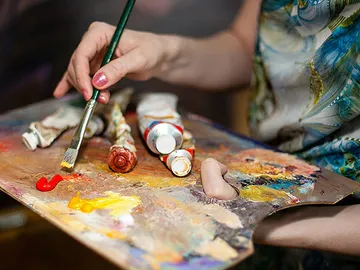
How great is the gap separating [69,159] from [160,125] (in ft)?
0.39

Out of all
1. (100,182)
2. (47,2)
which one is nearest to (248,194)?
(100,182)

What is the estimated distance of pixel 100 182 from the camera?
0.53 metres

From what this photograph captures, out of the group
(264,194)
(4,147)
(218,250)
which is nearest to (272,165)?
(264,194)

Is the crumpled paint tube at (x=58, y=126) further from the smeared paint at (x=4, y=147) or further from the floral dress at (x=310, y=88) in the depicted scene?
the floral dress at (x=310, y=88)

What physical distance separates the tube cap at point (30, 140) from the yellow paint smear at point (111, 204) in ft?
0.46

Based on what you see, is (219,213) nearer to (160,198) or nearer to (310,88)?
(160,198)

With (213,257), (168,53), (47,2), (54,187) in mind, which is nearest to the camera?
(213,257)

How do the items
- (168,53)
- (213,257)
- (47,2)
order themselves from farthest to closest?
(47,2) → (168,53) → (213,257)

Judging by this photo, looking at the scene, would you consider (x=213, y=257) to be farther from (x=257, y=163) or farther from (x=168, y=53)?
(x=168, y=53)

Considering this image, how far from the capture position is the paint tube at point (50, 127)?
610 mm

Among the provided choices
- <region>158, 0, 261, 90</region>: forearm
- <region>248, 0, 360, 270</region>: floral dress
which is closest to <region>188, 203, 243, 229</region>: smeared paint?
<region>248, 0, 360, 270</region>: floral dress

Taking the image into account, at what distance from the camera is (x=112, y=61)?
0.60 metres

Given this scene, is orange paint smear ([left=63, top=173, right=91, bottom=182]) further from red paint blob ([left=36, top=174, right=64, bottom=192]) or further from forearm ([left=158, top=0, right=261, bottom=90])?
forearm ([left=158, top=0, right=261, bottom=90])

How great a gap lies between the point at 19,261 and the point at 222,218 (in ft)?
2.07
